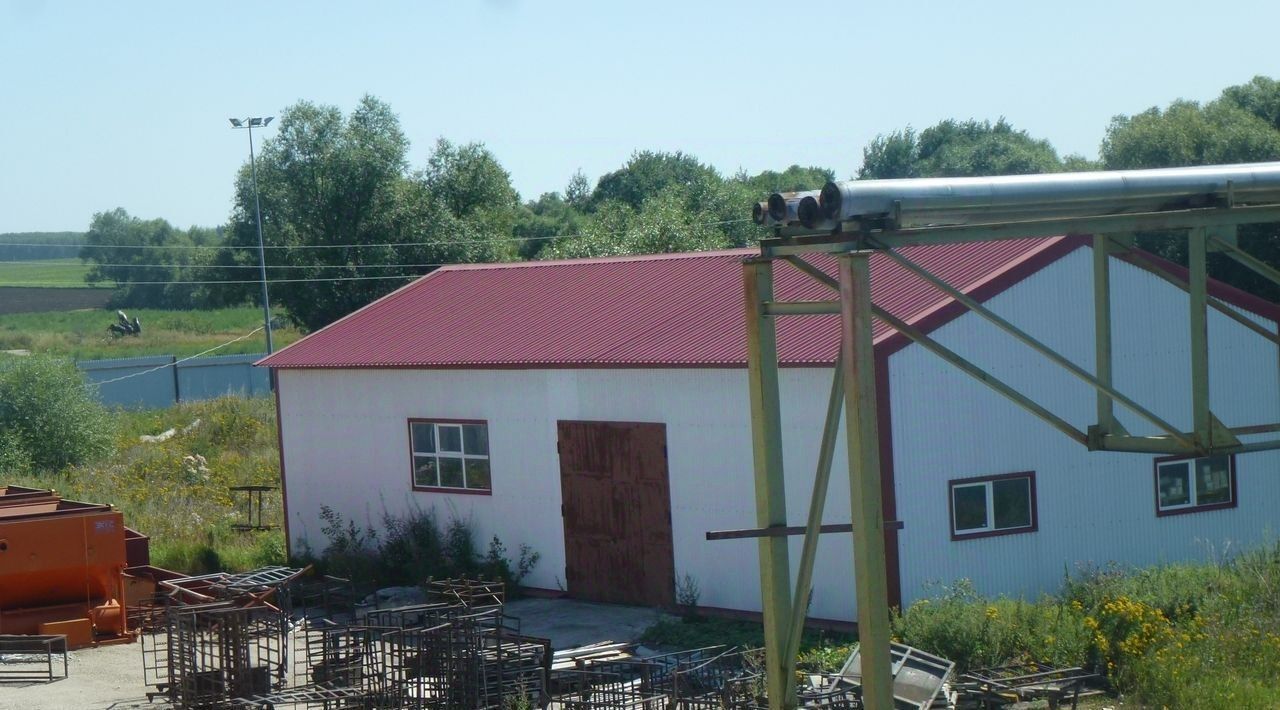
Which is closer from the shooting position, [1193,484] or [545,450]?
[1193,484]

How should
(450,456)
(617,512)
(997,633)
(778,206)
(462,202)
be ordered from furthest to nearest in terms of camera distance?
(462,202) → (450,456) → (617,512) → (997,633) → (778,206)

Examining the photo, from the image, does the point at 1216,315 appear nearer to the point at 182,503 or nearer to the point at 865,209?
the point at 865,209

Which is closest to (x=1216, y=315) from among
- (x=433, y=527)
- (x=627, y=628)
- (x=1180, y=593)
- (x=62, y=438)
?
(x=1180, y=593)

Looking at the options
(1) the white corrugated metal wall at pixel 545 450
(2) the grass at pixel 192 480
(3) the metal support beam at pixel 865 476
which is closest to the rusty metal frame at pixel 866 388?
(3) the metal support beam at pixel 865 476

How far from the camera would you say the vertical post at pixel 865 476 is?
753 centimetres

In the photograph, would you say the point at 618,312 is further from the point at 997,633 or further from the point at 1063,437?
the point at 997,633

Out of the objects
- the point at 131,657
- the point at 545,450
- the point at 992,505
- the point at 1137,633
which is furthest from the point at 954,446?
the point at 131,657

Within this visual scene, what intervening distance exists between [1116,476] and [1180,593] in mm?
2908

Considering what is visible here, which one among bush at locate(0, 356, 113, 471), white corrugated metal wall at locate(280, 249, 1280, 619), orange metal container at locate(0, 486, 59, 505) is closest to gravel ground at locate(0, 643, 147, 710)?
orange metal container at locate(0, 486, 59, 505)

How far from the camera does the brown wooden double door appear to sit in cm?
1808

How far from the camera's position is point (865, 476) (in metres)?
7.64

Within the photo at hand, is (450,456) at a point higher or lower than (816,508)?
lower

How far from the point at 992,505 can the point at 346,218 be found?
42.2m

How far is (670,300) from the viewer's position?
20.3 m
